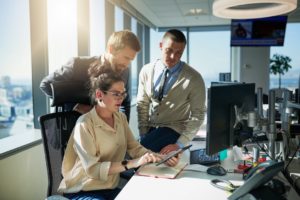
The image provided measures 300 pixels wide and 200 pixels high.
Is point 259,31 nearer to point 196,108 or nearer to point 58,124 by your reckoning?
point 196,108

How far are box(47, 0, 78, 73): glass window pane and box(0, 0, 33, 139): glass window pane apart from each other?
30cm

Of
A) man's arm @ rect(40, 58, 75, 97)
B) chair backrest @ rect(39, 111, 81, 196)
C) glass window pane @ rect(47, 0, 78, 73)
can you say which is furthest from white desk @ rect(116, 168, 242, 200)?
glass window pane @ rect(47, 0, 78, 73)

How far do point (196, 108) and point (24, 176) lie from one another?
1.46 meters

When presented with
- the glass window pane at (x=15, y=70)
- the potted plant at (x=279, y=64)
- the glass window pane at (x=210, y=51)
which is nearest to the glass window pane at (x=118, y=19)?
the glass window pane at (x=15, y=70)

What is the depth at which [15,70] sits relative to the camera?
2533 millimetres

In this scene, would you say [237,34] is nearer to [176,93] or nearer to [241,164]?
[176,93]

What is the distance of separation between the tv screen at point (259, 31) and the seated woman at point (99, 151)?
529 centimetres

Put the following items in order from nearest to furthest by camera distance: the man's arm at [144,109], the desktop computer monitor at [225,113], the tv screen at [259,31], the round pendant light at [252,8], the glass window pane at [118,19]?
the desktop computer monitor at [225,113]
the round pendant light at [252,8]
the man's arm at [144,109]
the glass window pane at [118,19]
the tv screen at [259,31]

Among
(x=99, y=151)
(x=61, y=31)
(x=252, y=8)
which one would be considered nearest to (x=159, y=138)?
(x=99, y=151)

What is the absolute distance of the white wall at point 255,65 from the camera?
24.7 ft

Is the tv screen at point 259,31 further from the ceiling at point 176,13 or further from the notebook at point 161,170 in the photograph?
the notebook at point 161,170

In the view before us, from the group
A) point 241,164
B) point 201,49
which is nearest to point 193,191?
point 241,164

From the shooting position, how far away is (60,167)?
1.57m

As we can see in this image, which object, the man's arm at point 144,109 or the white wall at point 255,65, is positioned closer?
the man's arm at point 144,109
